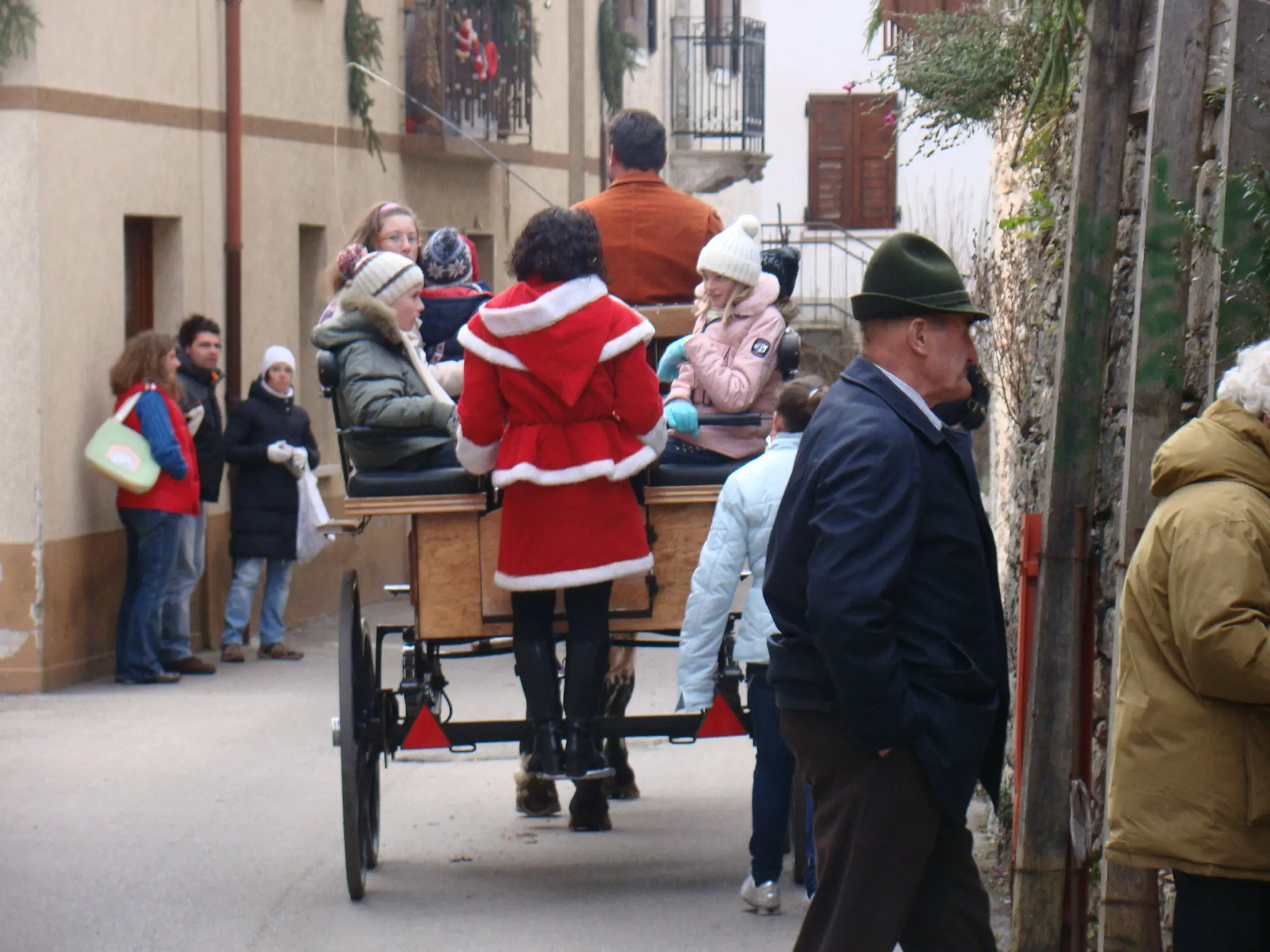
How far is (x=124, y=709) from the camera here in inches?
446

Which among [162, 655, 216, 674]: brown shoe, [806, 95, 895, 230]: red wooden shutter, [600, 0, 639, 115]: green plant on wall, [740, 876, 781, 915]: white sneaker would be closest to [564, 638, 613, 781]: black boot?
[740, 876, 781, 915]: white sneaker

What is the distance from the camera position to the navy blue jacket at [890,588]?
395 centimetres

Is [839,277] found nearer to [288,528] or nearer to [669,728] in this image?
[288,528]

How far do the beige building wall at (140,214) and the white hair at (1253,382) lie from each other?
29.4 ft

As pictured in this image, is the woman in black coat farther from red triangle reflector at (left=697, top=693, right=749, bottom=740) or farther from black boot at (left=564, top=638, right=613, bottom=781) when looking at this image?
red triangle reflector at (left=697, top=693, right=749, bottom=740)

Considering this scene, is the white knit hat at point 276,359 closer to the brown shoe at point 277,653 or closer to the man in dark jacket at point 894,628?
the brown shoe at point 277,653

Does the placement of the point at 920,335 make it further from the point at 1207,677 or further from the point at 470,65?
the point at 470,65

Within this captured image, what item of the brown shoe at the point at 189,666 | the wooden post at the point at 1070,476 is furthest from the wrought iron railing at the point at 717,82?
the wooden post at the point at 1070,476

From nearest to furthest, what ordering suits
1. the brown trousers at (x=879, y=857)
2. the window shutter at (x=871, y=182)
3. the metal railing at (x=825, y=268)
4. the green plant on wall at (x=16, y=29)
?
the brown trousers at (x=879, y=857) → the green plant on wall at (x=16, y=29) → the metal railing at (x=825, y=268) → the window shutter at (x=871, y=182)

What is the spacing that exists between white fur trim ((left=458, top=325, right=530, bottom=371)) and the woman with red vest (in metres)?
6.02

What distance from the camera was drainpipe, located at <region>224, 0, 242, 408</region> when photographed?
14117 millimetres

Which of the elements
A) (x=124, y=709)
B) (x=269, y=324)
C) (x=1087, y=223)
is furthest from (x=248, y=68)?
(x=1087, y=223)

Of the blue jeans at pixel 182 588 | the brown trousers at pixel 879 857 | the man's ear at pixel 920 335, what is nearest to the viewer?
the brown trousers at pixel 879 857

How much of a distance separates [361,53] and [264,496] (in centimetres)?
458
